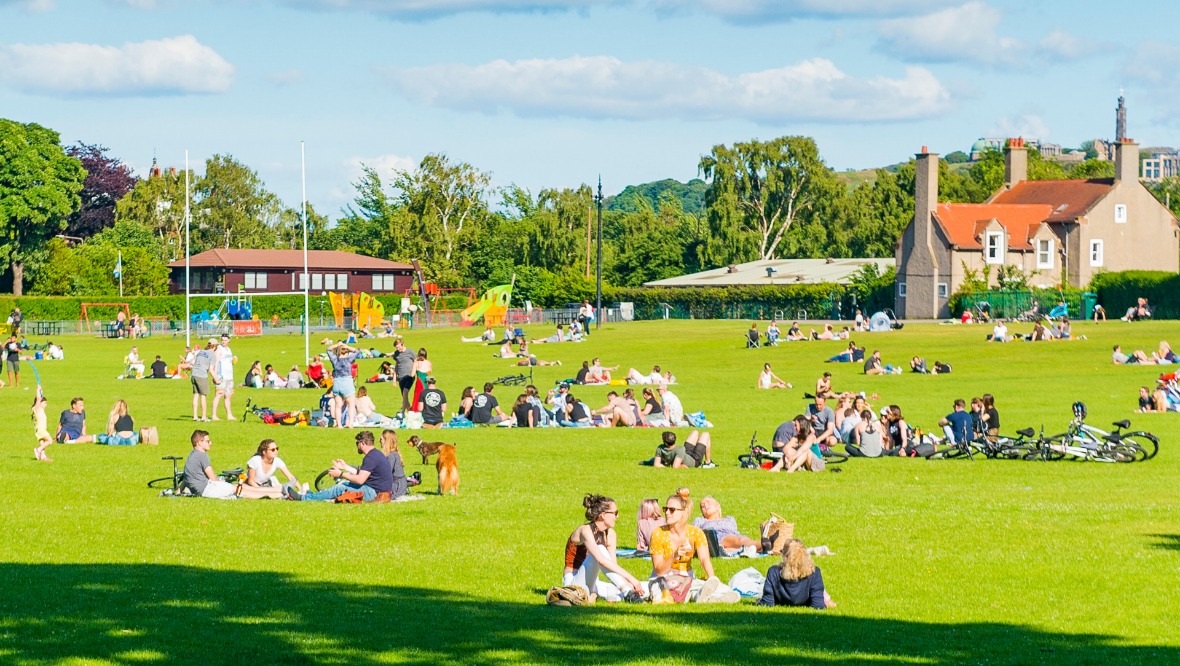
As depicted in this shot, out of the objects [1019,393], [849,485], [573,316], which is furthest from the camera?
[573,316]

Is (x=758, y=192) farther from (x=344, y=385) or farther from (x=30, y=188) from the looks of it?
(x=344, y=385)

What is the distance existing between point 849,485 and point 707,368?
1231 inches

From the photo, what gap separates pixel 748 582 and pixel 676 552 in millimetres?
787

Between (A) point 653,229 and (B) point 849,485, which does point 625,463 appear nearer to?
(B) point 849,485

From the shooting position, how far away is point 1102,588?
14617 millimetres

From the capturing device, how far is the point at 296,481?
22516 millimetres

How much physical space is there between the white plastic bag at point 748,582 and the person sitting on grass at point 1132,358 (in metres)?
37.7

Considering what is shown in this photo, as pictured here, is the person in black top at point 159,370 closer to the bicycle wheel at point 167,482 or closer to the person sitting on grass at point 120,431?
the person sitting on grass at point 120,431

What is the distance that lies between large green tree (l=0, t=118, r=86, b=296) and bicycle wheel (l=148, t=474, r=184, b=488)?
83.2m

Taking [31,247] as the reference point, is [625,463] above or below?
below

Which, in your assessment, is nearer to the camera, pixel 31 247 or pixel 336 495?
pixel 336 495

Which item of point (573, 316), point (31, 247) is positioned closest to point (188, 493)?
point (573, 316)

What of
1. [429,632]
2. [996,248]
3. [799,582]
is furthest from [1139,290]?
[429,632]

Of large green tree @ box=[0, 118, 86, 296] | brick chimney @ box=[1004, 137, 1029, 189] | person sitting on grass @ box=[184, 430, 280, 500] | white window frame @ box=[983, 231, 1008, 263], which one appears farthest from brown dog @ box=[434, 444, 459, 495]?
large green tree @ box=[0, 118, 86, 296]
